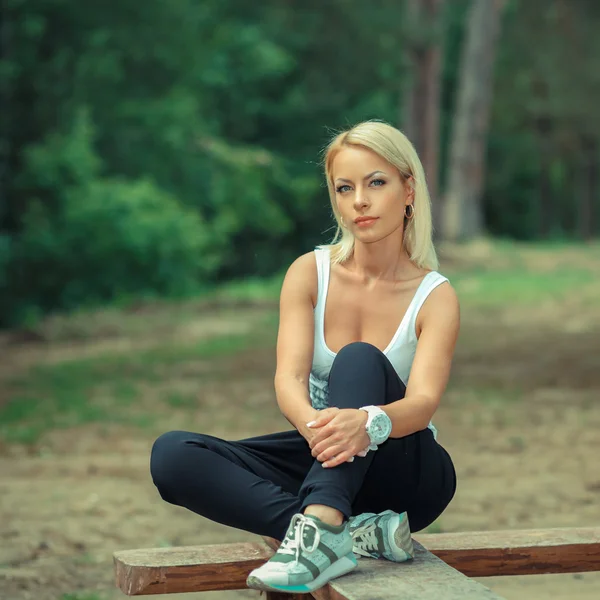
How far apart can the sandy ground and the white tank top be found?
1.48m

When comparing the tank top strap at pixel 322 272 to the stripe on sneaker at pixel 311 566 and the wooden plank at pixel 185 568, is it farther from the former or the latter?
the stripe on sneaker at pixel 311 566

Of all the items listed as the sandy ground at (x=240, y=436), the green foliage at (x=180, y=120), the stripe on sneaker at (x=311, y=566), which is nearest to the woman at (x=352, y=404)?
the stripe on sneaker at (x=311, y=566)

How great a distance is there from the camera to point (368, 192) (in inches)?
140

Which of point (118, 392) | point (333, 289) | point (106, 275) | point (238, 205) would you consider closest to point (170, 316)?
point (106, 275)

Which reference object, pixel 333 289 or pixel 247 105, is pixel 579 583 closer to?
pixel 333 289

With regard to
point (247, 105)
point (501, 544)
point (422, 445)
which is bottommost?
point (501, 544)

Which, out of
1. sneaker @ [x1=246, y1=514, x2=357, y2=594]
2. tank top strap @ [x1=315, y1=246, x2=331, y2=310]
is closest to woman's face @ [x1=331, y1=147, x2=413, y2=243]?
tank top strap @ [x1=315, y1=246, x2=331, y2=310]

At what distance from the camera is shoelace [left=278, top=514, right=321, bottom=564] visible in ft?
10.1

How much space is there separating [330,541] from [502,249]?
24157 millimetres

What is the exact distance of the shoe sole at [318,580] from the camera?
3059 millimetres

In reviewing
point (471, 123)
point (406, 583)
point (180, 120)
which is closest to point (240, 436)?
→ point (406, 583)

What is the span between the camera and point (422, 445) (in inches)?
136

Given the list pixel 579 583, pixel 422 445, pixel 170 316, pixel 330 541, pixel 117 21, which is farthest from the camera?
pixel 170 316

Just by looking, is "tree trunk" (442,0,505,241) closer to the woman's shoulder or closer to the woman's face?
the woman's shoulder
